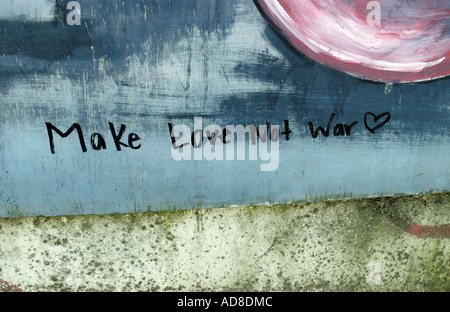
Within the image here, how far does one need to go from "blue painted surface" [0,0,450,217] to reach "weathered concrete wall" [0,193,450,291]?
17 cm

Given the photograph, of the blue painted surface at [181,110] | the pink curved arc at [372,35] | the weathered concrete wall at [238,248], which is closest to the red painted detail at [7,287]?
the weathered concrete wall at [238,248]

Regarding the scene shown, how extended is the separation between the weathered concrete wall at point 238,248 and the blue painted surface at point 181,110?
17cm

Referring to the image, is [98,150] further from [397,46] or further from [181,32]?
[397,46]

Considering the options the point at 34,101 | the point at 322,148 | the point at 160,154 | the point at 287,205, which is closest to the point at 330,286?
the point at 287,205

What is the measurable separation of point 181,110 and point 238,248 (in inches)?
28.9

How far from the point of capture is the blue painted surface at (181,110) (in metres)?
1.23

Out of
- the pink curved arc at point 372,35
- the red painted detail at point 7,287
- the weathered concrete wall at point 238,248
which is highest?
the pink curved arc at point 372,35

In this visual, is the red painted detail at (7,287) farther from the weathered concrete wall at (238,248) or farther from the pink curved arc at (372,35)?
the pink curved arc at (372,35)

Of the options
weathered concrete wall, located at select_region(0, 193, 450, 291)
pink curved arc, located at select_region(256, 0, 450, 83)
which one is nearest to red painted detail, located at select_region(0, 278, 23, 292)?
weathered concrete wall, located at select_region(0, 193, 450, 291)

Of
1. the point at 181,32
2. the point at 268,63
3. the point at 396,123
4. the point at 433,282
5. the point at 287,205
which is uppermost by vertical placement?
the point at 181,32

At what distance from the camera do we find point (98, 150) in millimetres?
1351

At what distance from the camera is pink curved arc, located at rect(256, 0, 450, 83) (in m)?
1.28

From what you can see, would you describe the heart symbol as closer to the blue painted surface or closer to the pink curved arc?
the blue painted surface

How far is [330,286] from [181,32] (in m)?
1.42
